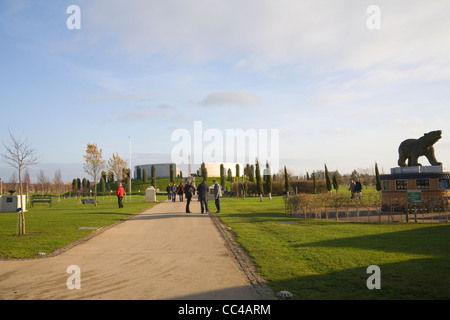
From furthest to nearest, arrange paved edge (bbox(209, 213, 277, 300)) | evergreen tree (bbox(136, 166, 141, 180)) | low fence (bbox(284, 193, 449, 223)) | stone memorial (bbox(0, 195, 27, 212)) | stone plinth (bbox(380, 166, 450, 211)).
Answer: evergreen tree (bbox(136, 166, 141, 180)) < stone memorial (bbox(0, 195, 27, 212)) < stone plinth (bbox(380, 166, 450, 211)) < low fence (bbox(284, 193, 449, 223)) < paved edge (bbox(209, 213, 277, 300))

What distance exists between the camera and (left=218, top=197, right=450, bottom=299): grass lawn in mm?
5719

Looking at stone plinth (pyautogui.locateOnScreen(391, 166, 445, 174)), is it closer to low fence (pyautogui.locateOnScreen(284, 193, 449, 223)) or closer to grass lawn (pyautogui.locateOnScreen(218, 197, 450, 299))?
low fence (pyautogui.locateOnScreen(284, 193, 449, 223))

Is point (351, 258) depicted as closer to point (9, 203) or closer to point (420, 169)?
point (420, 169)

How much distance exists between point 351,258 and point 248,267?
2385 millimetres

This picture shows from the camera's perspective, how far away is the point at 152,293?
18.4ft

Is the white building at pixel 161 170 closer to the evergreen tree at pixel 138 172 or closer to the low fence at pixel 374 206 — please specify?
the evergreen tree at pixel 138 172

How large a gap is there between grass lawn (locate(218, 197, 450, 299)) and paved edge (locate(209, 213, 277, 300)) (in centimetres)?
18

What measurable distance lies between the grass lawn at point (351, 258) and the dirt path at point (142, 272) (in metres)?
0.63

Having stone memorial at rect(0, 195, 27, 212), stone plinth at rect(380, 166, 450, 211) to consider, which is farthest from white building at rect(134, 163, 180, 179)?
stone plinth at rect(380, 166, 450, 211)

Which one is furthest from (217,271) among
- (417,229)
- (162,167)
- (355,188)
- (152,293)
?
(162,167)

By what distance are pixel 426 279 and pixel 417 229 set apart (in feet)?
23.6

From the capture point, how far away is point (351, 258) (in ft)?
26.2
